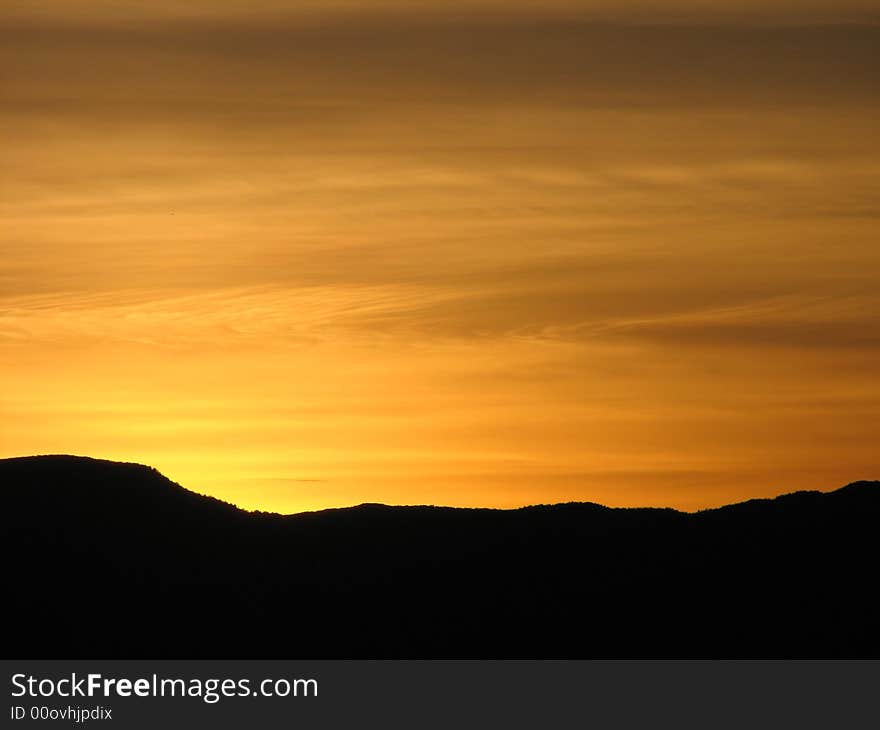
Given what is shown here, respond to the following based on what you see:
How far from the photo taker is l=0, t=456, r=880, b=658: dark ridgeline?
454 ft

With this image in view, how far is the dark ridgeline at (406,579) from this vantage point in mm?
138500

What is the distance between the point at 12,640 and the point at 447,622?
96.8 ft

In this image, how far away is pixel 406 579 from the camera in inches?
5684

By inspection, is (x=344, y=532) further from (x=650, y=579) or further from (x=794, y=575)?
(x=794, y=575)
